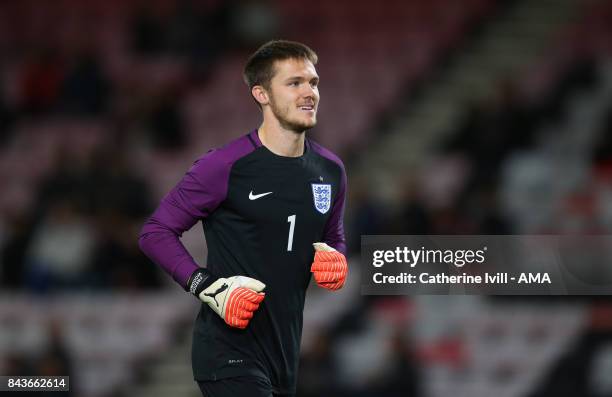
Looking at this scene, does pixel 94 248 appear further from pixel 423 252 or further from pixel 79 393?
pixel 423 252

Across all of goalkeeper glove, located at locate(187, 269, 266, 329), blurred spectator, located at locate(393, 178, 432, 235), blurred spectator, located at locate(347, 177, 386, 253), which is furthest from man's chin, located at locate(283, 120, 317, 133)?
blurred spectator, located at locate(347, 177, 386, 253)

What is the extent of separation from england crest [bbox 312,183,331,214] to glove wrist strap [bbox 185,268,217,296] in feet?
1.85

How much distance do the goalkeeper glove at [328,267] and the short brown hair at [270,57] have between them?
72cm

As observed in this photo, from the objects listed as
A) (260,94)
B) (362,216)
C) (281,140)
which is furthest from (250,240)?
(362,216)

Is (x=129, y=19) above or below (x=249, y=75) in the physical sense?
above

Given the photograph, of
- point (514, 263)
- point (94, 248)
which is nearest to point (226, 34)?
point (94, 248)

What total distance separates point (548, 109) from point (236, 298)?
7.72 m

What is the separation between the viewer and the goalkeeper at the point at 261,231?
4863 mm

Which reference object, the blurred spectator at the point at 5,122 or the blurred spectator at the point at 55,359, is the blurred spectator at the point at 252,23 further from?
the blurred spectator at the point at 55,359

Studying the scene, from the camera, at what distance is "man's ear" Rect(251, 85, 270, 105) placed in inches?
199

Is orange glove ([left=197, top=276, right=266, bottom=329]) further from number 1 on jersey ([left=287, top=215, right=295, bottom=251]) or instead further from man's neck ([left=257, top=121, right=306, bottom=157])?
man's neck ([left=257, top=121, right=306, bottom=157])

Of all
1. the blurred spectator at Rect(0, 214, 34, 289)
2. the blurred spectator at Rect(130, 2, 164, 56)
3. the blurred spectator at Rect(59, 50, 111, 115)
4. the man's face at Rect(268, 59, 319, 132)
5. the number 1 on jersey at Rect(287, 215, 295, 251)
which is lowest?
the number 1 on jersey at Rect(287, 215, 295, 251)

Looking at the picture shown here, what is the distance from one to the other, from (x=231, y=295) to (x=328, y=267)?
454 millimetres

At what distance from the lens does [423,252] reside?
19.2 feet
